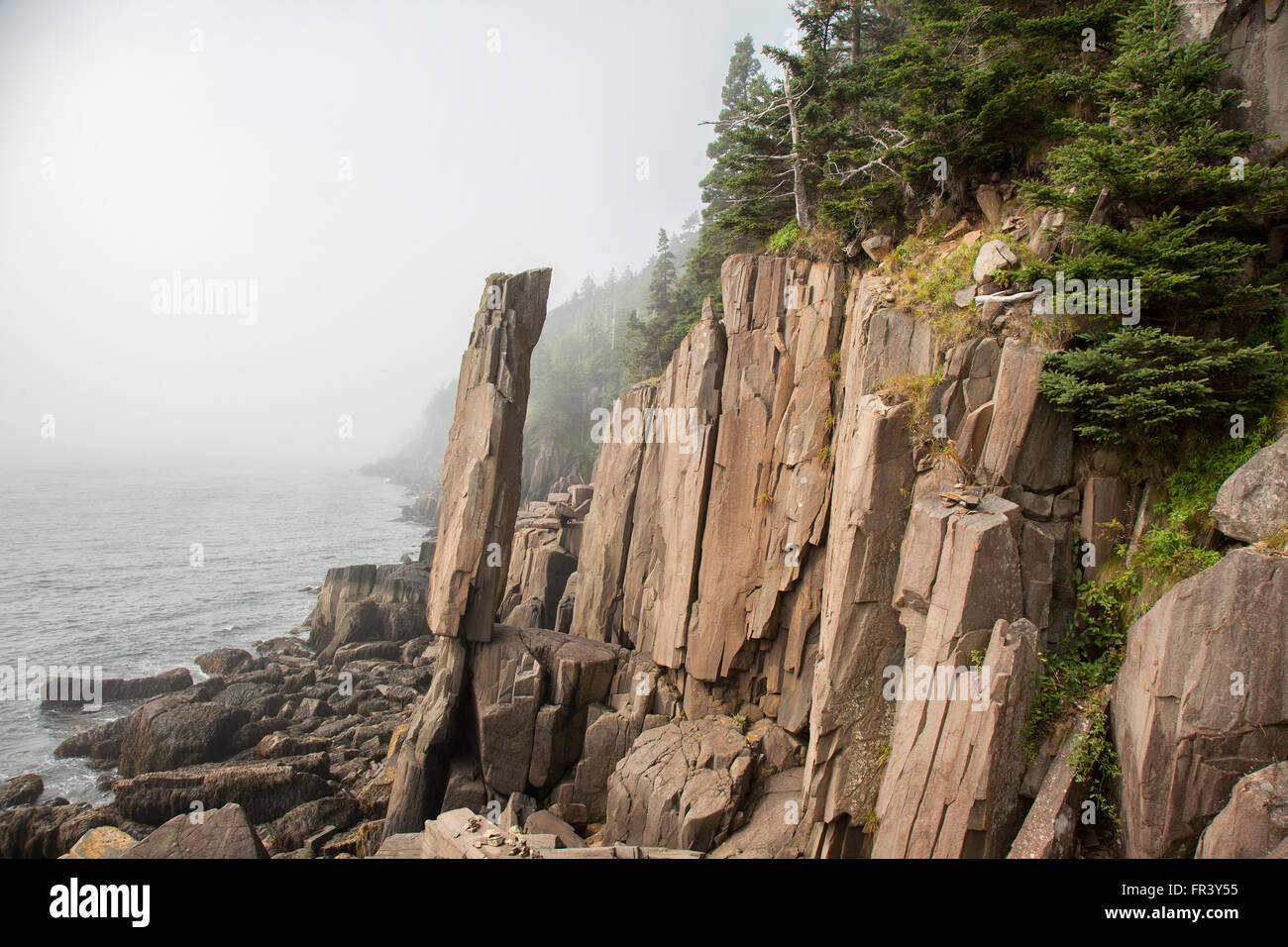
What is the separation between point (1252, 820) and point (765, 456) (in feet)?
34.9

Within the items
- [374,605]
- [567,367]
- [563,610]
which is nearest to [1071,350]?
[563,610]

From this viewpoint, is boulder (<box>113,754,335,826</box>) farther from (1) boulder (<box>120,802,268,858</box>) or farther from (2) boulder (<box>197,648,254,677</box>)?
(2) boulder (<box>197,648,254,677</box>)

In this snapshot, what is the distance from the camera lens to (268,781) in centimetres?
1756

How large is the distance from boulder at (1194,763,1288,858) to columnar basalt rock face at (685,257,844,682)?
8.11 m

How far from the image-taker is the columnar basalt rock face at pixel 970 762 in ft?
27.8

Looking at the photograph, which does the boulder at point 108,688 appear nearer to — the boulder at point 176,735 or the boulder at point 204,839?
the boulder at point 176,735

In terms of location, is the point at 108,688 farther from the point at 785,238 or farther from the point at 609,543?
the point at 785,238

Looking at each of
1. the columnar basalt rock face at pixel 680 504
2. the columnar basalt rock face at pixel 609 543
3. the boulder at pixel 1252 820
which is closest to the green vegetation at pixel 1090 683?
the boulder at pixel 1252 820

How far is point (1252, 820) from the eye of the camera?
660 cm

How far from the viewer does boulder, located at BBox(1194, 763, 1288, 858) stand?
6512 mm

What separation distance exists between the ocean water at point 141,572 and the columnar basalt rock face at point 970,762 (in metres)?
23.8

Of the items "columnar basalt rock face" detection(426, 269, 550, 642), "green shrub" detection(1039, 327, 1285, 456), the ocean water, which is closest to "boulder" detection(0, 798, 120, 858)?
the ocean water
